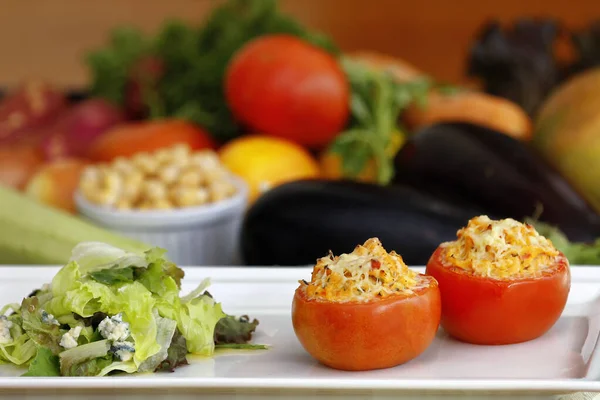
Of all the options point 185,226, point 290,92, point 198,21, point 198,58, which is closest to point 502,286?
point 185,226

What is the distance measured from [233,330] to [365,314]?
15 centimetres

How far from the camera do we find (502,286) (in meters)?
0.80

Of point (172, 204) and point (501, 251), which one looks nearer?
point (501, 251)

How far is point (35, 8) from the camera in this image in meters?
3.10

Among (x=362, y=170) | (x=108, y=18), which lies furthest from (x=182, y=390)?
(x=108, y=18)

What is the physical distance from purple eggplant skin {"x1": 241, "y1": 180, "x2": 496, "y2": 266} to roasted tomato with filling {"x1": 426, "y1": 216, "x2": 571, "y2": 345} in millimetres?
369

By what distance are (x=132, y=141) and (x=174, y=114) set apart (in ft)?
0.61

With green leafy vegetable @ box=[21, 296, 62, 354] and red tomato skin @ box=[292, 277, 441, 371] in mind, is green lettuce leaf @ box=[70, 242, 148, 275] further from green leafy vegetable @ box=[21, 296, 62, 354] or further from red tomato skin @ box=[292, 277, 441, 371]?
red tomato skin @ box=[292, 277, 441, 371]

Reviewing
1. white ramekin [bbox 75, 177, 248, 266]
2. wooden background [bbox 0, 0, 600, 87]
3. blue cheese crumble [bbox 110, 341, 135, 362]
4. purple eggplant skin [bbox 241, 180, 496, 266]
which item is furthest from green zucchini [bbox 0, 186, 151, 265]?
wooden background [bbox 0, 0, 600, 87]

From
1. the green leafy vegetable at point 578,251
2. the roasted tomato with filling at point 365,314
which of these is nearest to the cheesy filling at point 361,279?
the roasted tomato with filling at point 365,314

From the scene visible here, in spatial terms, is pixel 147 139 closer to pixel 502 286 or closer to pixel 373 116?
pixel 373 116

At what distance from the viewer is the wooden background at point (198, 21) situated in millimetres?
3061

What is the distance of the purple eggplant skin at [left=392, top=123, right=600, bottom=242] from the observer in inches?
50.4

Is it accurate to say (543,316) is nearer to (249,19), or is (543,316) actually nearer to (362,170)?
(362,170)
